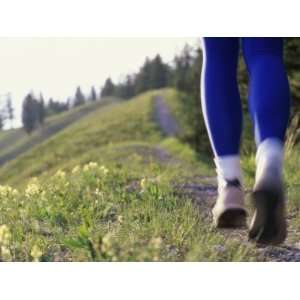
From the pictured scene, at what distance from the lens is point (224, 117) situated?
209 centimetres

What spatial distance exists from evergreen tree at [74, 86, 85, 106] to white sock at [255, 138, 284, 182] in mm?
1525

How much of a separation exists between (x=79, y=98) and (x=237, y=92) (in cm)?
141

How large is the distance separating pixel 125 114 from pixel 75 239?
103 inches

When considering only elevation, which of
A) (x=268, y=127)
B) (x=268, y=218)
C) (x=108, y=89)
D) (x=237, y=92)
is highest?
(x=108, y=89)

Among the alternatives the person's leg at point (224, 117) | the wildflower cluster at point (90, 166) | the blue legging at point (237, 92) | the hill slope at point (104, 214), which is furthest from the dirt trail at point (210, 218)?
the wildflower cluster at point (90, 166)

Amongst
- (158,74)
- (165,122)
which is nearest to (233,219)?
(158,74)

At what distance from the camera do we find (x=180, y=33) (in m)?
2.91

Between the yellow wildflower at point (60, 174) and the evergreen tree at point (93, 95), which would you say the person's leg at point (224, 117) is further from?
the evergreen tree at point (93, 95)

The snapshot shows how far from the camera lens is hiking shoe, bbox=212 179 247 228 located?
203 centimetres

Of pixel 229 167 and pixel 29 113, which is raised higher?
pixel 29 113

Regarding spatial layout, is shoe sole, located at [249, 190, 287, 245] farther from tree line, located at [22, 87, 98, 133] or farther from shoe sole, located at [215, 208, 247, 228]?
tree line, located at [22, 87, 98, 133]

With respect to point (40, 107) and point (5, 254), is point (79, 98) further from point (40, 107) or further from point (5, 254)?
point (5, 254)
